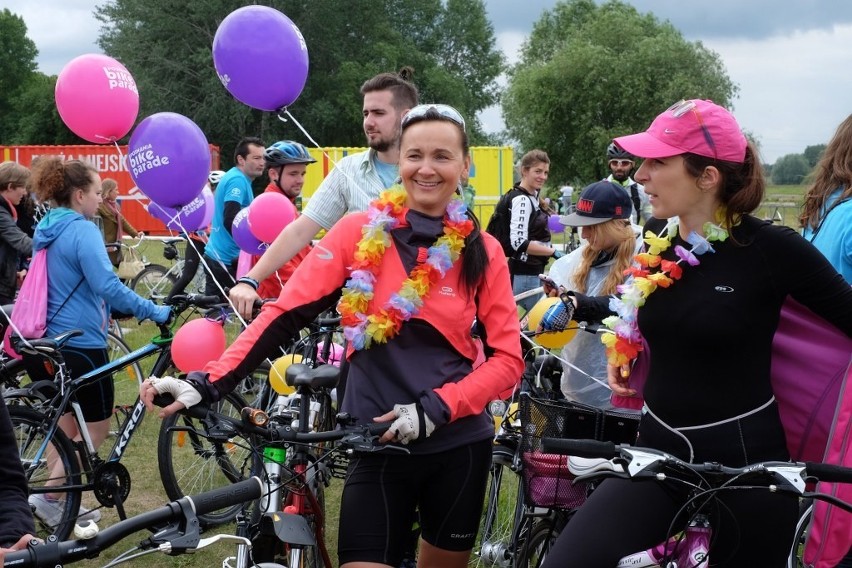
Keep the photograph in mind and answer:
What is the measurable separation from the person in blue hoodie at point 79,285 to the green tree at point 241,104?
34289mm

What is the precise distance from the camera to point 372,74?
145ft

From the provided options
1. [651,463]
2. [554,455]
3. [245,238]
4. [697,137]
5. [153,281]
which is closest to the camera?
[651,463]

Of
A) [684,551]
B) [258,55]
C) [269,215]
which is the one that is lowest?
[684,551]

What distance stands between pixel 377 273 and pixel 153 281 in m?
11.8

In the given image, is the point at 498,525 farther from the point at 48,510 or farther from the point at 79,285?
the point at 79,285

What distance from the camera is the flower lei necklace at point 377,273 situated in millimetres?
2871

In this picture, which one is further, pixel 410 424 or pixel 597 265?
pixel 597 265

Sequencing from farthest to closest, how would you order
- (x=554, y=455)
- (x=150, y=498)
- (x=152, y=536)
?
1. (x=150, y=498)
2. (x=554, y=455)
3. (x=152, y=536)

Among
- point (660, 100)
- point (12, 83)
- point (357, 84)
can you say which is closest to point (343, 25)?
point (357, 84)

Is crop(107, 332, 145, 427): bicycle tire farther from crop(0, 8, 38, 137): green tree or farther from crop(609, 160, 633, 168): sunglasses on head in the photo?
crop(0, 8, 38, 137): green tree

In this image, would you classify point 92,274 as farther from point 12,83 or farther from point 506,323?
point 12,83

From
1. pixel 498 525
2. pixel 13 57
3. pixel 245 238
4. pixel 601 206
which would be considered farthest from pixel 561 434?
pixel 13 57

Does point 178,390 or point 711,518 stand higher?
point 178,390

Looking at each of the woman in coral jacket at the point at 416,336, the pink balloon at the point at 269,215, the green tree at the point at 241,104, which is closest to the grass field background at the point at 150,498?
the woman in coral jacket at the point at 416,336
